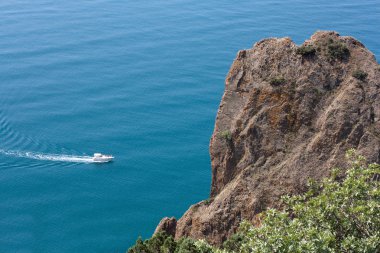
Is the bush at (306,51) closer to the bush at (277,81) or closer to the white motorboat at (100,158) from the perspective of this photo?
the bush at (277,81)

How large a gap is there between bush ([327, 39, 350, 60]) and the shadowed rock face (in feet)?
0.16

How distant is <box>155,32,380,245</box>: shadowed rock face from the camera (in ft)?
78.9

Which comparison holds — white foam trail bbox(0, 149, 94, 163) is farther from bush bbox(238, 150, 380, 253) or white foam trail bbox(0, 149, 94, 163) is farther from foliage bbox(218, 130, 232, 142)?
bush bbox(238, 150, 380, 253)

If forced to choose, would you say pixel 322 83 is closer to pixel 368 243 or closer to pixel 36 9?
pixel 368 243

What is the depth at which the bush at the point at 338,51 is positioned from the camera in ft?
84.0

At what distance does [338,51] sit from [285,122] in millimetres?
4278

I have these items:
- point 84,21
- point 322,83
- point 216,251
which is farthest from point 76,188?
point 84,21

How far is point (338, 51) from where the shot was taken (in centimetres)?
2559

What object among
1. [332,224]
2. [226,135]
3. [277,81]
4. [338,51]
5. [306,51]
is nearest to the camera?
[332,224]

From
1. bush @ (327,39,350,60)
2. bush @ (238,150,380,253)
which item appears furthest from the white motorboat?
bush @ (238,150,380,253)

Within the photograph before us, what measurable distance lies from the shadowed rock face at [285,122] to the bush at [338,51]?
0.16ft

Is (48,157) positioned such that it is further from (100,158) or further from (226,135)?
(226,135)

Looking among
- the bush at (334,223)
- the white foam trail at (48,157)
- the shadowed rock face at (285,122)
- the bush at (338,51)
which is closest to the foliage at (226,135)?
the shadowed rock face at (285,122)

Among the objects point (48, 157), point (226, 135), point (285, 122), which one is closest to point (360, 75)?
point (285, 122)
